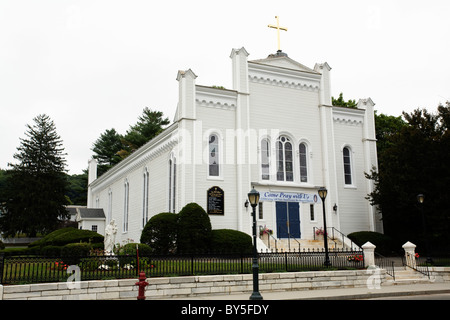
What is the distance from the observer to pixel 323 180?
28.7 m

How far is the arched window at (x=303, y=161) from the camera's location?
28750 millimetres

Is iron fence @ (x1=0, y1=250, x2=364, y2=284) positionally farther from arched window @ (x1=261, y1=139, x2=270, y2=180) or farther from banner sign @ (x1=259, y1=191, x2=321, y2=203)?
arched window @ (x1=261, y1=139, x2=270, y2=180)

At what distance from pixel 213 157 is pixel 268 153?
150 inches

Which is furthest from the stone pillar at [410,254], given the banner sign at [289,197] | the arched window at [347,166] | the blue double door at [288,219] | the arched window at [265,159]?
the arched window at [347,166]

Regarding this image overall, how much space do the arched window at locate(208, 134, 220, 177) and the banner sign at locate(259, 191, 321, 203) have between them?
3157mm

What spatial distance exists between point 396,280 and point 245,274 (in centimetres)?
707

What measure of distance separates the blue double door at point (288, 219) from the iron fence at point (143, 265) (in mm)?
8184

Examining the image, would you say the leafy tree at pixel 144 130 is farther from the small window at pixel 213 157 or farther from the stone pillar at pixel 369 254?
the stone pillar at pixel 369 254

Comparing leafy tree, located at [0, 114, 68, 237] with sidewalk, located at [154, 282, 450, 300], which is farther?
leafy tree, located at [0, 114, 68, 237]

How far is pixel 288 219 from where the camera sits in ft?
88.8

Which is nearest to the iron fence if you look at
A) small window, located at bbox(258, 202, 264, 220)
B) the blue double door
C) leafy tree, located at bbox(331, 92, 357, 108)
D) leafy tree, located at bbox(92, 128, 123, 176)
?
small window, located at bbox(258, 202, 264, 220)

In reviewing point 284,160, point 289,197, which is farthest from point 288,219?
point 284,160

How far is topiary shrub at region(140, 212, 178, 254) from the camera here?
2255 centimetres

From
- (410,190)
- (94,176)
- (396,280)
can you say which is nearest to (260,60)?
(410,190)
